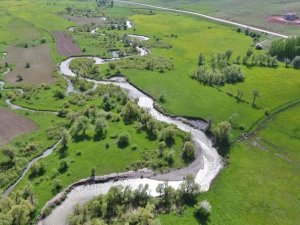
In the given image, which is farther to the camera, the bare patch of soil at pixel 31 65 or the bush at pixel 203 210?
the bare patch of soil at pixel 31 65

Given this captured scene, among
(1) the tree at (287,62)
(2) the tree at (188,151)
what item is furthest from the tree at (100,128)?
(1) the tree at (287,62)

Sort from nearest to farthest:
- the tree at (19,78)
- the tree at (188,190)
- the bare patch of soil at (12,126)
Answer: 1. the tree at (188,190)
2. the bare patch of soil at (12,126)
3. the tree at (19,78)

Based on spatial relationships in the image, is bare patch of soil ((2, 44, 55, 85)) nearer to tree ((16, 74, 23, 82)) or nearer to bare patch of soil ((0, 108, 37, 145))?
tree ((16, 74, 23, 82))

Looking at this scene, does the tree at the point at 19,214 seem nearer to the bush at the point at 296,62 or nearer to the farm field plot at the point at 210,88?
the farm field plot at the point at 210,88

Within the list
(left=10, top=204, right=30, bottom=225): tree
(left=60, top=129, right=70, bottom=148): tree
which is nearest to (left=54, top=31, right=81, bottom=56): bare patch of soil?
(left=60, top=129, right=70, bottom=148): tree

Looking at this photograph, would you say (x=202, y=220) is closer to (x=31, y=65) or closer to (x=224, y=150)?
(x=224, y=150)
